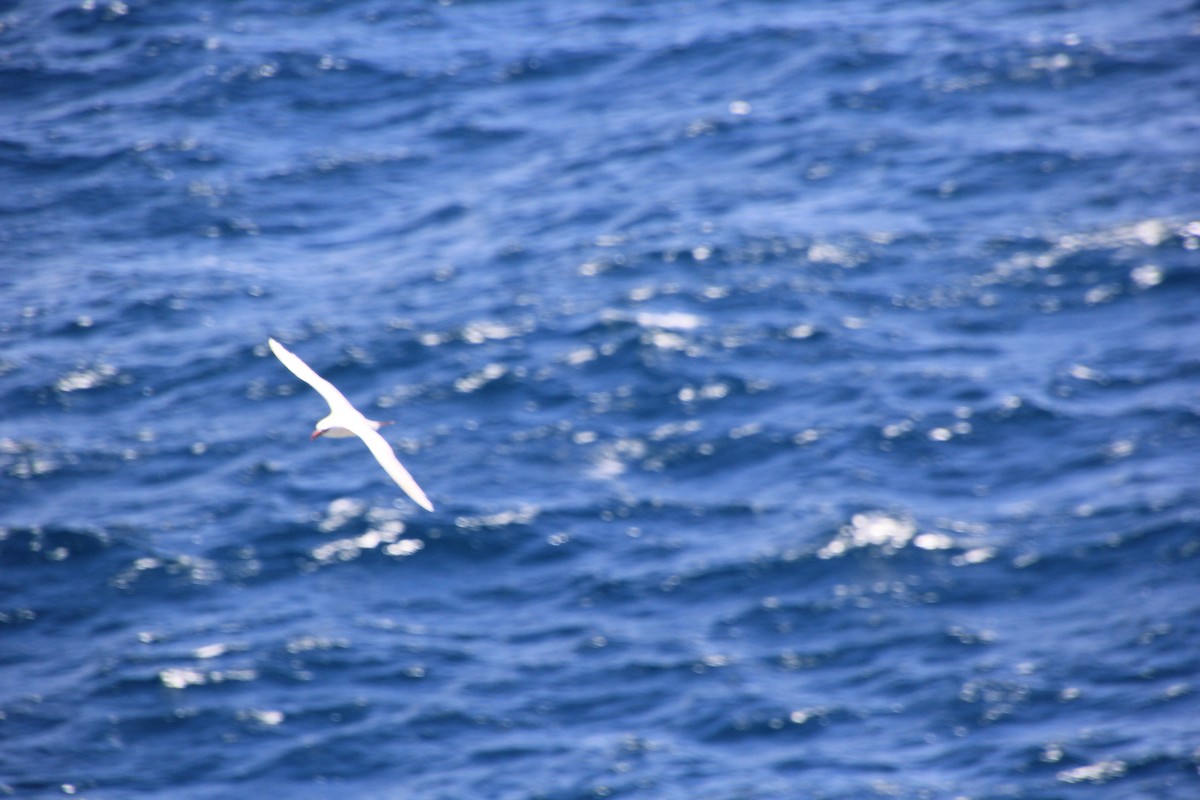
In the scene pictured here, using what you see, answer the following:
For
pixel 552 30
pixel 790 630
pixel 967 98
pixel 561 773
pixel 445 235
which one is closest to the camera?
pixel 561 773

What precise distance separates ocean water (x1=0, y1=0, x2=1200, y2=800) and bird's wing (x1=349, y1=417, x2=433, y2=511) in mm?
8888

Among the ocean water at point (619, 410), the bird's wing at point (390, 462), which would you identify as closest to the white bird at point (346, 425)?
the bird's wing at point (390, 462)

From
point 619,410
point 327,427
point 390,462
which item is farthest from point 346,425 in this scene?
point 619,410

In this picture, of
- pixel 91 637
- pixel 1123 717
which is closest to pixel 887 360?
pixel 1123 717

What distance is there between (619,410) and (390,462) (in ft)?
52.4

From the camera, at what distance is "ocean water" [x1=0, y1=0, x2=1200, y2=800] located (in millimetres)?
31453

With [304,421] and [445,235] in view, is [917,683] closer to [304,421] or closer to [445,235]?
[304,421]

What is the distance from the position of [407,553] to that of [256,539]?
3336 mm

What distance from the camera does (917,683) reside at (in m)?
31.6

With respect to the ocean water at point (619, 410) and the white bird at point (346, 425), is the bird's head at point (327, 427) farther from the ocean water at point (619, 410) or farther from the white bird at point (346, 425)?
the ocean water at point (619, 410)

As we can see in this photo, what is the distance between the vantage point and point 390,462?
73.9ft

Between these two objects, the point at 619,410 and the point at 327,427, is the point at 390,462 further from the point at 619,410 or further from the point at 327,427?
the point at 619,410

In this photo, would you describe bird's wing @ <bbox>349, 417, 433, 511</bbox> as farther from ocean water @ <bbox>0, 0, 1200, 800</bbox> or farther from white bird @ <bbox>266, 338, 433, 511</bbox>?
ocean water @ <bbox>0, 0, 1200, 800</bbox>

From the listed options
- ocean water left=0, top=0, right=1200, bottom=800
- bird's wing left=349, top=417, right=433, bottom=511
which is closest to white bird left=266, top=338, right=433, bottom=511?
bird's wing left=349, top=417, right=433, bottom=511
